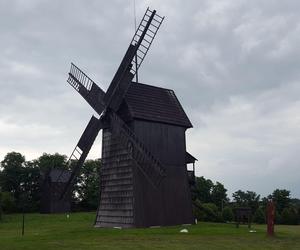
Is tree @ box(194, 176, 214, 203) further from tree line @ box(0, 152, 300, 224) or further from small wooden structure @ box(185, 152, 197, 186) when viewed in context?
small wooden structure @ box(185, 152, 197, 186)

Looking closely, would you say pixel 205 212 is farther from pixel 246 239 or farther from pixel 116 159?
pixel 246 239

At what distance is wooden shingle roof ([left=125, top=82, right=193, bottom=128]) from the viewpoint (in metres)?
29.9

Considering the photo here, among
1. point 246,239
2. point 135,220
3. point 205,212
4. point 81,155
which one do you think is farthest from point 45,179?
point 246,239

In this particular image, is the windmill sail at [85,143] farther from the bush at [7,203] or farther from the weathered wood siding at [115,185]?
the bush at [7,203]

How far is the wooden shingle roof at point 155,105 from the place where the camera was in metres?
29.9

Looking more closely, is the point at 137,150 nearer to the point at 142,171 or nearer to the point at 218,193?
the point at 142,171

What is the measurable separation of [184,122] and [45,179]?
4125 cm

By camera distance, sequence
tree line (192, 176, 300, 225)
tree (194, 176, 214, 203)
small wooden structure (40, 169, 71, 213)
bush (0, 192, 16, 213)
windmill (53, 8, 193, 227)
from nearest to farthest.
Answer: windmill (53, 8, 193, 227)
tree line (192, 176, 300, 225)
bush (0, 192, 16, 213)
small wooden structure (40, 169, 71, 213)
tree (194, 176, 214, 203)

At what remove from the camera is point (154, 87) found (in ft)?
108

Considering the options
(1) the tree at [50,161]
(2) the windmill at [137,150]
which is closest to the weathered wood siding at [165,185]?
(2) the windmill at [137,150]

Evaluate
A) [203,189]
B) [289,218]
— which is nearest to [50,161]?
[203,189]

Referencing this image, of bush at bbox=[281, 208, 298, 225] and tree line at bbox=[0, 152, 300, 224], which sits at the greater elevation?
tree line at bbox=[0, 152, 300, 224]

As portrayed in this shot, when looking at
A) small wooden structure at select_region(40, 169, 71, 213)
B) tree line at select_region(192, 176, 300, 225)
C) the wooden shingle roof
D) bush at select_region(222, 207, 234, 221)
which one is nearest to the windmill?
the wooden shingle roof

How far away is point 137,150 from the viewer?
92.3 feet
